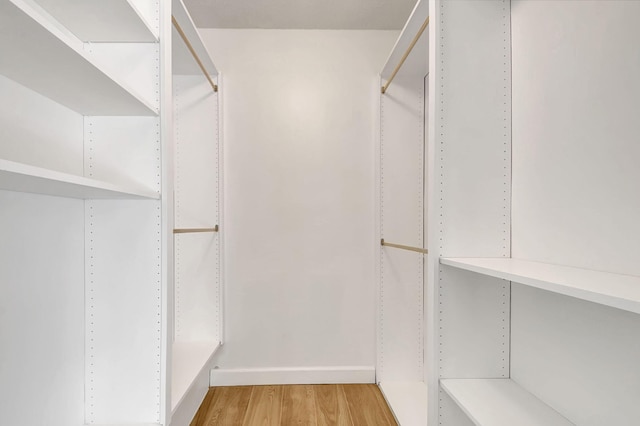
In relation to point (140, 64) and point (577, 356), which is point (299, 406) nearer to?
point (577, 356)

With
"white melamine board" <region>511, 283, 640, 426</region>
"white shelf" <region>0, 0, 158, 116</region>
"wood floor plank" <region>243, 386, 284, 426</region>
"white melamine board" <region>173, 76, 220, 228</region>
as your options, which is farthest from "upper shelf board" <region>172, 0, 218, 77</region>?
"wood floor plank" <region>243, 386, 284, 426</region>

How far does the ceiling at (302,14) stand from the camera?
2.27 m

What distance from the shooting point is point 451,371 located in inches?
53.9

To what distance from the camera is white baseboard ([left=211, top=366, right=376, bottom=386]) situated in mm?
2520

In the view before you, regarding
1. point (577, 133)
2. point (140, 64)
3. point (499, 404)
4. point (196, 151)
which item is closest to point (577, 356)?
point (499, 404)

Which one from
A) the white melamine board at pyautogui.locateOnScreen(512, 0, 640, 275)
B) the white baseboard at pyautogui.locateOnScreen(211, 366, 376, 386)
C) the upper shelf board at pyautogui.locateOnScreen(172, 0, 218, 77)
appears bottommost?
the white baseboard at pyautogui.locateOnScreen(211, 366, 376, 386)

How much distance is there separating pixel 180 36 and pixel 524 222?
168 centimetres

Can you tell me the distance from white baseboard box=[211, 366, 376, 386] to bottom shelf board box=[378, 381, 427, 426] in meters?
0.15

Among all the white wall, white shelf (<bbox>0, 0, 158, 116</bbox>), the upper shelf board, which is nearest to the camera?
white shelf (<bbox>0, 0, 158, 116</bbox>)

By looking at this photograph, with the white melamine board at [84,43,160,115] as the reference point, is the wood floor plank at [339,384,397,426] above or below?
below

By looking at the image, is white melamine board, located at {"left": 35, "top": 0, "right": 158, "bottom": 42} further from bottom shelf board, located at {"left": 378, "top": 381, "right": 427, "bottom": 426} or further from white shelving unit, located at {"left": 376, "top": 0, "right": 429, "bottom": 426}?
bottom shelf board, located at {"left": 378, "top": 381, "right": 427, "bottom": 426}

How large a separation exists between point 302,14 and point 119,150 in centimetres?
148

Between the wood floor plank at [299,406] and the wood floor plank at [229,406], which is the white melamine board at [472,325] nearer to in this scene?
the wood floor plank at [299,406]

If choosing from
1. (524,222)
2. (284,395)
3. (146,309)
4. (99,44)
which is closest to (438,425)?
(524,222)
